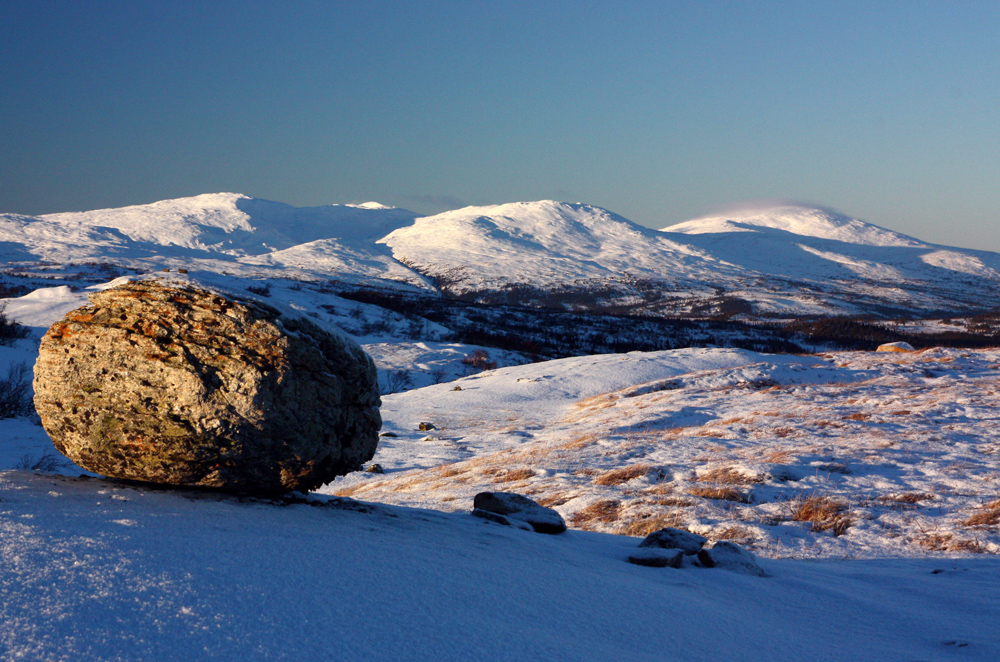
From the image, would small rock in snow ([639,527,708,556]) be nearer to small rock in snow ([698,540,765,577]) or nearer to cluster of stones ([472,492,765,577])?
cluster of stones ([472,492,765,577])

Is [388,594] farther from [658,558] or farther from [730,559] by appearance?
[730,559]

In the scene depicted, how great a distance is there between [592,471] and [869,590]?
637 cm

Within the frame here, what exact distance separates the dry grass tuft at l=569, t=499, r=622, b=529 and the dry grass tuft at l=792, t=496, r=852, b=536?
8.18 ft

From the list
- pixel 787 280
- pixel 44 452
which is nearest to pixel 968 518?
pixel 44 452

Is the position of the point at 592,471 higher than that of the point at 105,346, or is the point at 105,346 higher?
the point at 105,346

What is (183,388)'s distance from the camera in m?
5.93

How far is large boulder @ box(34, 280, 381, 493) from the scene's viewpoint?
597cm

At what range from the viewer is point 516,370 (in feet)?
104

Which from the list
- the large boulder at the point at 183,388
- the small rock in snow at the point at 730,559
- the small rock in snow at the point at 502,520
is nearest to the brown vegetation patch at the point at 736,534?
the small rock in snow at the point at 730,559

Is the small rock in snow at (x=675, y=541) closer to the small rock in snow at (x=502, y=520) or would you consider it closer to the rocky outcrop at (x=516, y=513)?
the rocky outcrop at (x=516, y=513)

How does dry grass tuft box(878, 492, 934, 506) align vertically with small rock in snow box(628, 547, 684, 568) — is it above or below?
above

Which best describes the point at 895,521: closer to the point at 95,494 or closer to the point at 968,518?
the point at 968,518

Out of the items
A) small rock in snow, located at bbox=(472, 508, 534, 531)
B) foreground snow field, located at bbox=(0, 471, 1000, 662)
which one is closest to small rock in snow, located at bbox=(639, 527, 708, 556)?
foreground snow field, located at bbox=(0, 471, 1000, 662)

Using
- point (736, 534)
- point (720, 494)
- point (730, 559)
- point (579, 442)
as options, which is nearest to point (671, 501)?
point (720, 494)
